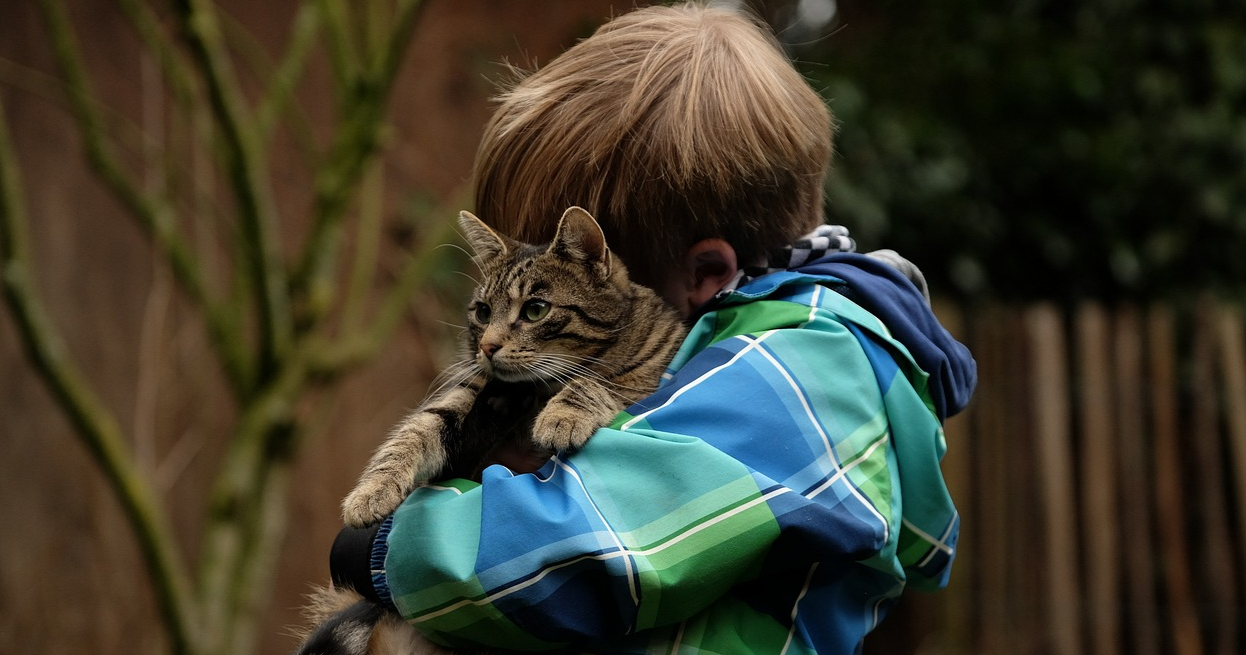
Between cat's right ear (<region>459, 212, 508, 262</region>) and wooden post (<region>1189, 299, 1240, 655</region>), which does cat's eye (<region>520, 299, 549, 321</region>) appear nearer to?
cat's right ear (<region>459, 212, 508, 262</region>)

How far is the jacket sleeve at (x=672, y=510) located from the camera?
1.35 m

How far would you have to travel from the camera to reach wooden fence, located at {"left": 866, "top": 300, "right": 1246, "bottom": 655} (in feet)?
14.1

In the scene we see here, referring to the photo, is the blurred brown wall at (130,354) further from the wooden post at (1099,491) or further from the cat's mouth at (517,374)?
the wooden post at (1099,491)

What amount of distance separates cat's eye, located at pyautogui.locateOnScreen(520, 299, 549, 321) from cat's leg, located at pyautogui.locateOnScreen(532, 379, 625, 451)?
0.63ft

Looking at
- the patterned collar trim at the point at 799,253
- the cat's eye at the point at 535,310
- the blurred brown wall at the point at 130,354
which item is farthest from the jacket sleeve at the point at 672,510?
the blurred brown wall at the point at 130,354

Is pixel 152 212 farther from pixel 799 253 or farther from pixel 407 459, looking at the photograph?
pixel 799 253

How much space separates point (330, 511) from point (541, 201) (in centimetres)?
352

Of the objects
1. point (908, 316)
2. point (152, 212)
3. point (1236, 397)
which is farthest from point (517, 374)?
point (1236, 397)

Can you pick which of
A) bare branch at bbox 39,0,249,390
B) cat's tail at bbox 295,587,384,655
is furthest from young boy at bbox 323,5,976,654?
bare branch at bbox 39,0,249,390

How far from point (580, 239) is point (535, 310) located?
7.2 inches

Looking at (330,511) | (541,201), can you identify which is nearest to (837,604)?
(541,201)

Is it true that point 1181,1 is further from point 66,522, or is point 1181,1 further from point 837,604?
point 66,522

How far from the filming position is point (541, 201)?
1895 mm

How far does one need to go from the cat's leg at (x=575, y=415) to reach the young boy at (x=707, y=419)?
4 cm
